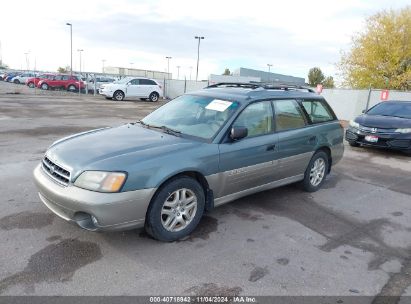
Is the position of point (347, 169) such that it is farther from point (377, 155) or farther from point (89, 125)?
point (89, 125)

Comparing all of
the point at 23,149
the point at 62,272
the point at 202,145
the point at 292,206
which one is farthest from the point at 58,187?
the point at 23,149

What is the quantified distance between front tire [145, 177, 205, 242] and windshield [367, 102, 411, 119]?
25.8ft

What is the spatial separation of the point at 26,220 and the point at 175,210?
5.70 feet

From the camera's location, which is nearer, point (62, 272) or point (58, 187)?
point (62, 272)

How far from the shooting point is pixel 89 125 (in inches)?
454

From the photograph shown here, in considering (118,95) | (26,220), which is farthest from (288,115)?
(118,95)

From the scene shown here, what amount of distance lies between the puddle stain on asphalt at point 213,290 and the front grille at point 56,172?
60.8 inches

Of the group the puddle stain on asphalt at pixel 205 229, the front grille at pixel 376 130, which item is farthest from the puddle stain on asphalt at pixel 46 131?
the front grille at pixel 376 130

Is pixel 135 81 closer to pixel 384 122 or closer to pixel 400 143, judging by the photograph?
pixel 384 122

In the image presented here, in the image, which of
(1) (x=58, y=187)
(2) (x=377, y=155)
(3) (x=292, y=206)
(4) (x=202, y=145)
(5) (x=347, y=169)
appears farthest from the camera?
(2) (x=377, y=155)

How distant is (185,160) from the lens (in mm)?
3627

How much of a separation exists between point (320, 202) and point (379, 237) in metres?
1.14

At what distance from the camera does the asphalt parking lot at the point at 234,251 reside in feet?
9.78

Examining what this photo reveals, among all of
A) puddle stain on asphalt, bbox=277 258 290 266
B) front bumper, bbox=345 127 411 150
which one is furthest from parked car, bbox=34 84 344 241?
front bumper, bbox=345 127 411 150
